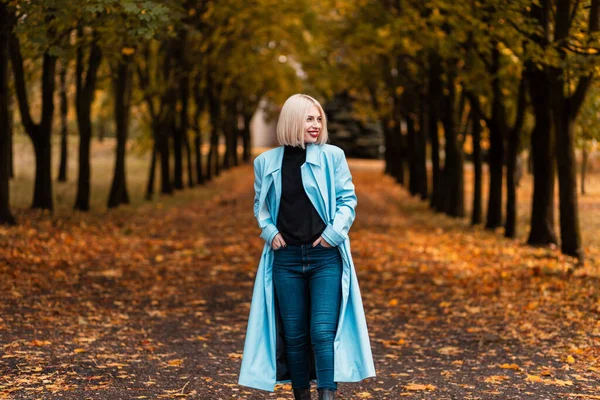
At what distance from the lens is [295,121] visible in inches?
214

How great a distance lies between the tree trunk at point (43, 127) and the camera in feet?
62.1

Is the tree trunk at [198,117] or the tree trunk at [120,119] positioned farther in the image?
the tree trunk at [198,117]

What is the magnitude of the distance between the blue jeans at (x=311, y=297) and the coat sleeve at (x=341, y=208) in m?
0.13

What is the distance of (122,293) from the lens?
11805 mm

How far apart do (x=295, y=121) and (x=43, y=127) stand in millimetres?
15328

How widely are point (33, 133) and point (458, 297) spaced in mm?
11012

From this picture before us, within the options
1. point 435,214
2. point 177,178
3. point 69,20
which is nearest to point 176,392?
point 69,20

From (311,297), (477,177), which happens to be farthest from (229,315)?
(477,177)

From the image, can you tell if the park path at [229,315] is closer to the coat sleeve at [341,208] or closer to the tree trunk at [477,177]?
the coat sleeve at [341,208]

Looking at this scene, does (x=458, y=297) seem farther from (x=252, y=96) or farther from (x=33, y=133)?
(x=252, y=96)

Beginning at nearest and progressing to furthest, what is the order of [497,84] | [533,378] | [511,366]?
[533,378], [511,366], [497,84]

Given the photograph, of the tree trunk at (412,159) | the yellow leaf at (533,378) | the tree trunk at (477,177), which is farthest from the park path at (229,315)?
the tree trunk at (412,159)

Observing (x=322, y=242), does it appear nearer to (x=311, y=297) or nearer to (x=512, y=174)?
(x=311, y=297)

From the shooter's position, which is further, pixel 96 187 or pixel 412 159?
pixel 412 159
